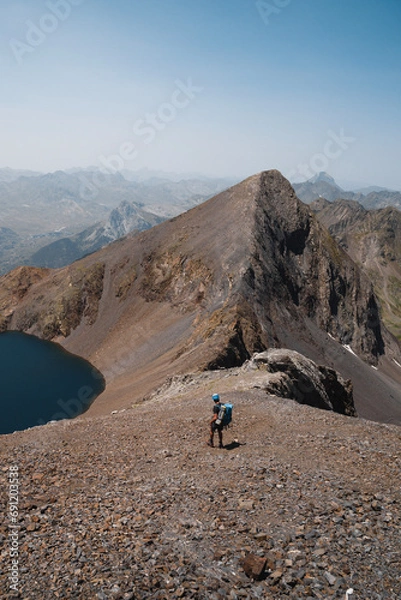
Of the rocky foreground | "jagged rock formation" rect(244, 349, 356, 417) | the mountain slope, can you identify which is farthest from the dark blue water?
the rocky foreground

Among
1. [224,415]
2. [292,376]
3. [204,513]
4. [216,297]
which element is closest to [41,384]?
[216,297]

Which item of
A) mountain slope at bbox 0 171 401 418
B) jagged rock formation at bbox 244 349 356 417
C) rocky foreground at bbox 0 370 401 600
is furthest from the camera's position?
mountain slope at bbox 0 171 401 418

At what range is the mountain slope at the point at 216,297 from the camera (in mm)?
79062

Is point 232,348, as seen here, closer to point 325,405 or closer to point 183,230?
point 325,405

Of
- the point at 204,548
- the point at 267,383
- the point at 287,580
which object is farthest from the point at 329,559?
the point at 267,383

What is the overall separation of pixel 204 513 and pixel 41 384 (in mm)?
82693

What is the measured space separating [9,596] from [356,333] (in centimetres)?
11108

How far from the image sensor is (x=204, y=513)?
518 inches

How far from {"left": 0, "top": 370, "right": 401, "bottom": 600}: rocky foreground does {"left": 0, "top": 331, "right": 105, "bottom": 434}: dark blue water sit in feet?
187

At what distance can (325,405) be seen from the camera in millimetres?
38906

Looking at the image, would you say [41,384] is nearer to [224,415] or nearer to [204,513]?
[224,415]

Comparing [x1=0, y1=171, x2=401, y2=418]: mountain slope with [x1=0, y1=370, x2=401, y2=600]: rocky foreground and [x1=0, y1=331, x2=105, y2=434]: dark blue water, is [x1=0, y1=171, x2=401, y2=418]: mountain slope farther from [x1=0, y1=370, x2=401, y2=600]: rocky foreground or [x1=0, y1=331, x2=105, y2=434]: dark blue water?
[x1=0, y1=370, x2=401, y2=600]: rocky foreground

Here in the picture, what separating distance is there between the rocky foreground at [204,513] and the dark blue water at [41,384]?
187 feet

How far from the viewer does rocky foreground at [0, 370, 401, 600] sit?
9906 mm
